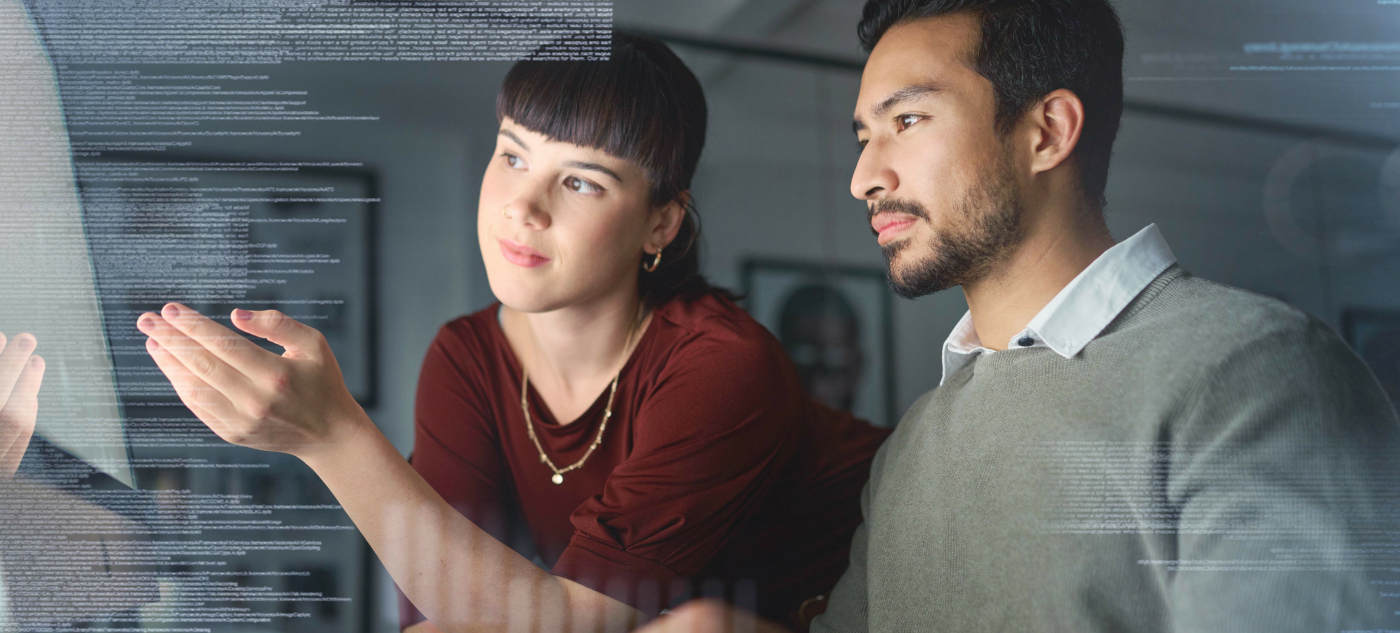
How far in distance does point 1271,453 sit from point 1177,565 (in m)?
0.12

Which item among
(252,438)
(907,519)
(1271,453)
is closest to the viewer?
(1271,453)

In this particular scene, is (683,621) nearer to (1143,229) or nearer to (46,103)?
(1143,229)

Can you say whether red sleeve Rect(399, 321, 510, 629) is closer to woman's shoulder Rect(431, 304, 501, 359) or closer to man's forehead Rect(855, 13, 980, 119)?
woman's shoulder Rect(431, 304, 501, 359)

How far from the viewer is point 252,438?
0.74 meters

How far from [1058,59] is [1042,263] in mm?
213

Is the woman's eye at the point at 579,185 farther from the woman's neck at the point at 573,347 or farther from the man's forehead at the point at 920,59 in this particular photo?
the man's forehead at the point at 920,59

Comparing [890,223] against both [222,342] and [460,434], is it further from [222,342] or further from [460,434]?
[222,342]

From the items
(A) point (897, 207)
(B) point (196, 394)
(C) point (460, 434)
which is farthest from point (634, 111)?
(B) point (196, 394)

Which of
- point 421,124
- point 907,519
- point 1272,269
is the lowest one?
point 907,519

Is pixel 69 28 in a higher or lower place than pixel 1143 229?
higher

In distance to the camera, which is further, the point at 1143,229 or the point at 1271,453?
the point at 1143,229

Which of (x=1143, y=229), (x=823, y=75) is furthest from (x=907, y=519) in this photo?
(x=823, y=75)

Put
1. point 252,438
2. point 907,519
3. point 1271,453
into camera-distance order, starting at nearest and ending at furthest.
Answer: point 1271,453, point 252,438, point 907,519

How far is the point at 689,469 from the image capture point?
31.7 inches
